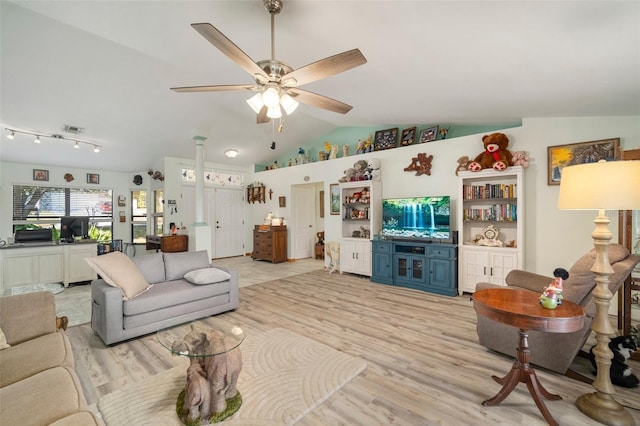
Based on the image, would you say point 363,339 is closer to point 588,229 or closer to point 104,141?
point 588,229

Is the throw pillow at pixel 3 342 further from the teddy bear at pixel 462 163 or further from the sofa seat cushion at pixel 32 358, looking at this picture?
the teddy bear at pixel 462 163

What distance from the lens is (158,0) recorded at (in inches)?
88.5

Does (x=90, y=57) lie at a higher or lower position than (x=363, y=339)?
higher

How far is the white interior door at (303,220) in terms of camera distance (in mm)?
7270

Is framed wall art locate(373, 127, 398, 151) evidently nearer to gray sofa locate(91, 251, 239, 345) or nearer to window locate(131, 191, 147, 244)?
gray sofa locate(91, 251, 239, 345)

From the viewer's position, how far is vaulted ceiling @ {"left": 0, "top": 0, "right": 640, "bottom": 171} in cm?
195

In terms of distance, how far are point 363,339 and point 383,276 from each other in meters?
2.22

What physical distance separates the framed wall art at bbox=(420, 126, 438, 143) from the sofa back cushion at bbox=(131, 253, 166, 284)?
4557mm

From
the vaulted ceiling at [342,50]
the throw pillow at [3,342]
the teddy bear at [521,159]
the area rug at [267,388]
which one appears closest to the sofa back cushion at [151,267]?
the area rug at [267,388]

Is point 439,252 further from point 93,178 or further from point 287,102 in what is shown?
point 93,178

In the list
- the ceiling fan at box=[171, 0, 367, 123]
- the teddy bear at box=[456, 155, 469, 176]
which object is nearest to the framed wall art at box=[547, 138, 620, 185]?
the teddy bear at box=[456, 155, 469, 176]

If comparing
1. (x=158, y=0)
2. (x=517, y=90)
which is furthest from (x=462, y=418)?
(x=158, y=0)

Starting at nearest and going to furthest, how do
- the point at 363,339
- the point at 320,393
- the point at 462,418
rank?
the point at 462,418, the point at 320,393, the point at 363,339

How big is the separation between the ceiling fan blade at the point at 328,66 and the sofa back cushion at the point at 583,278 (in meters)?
2.21
